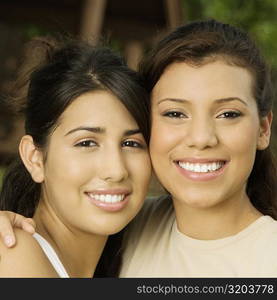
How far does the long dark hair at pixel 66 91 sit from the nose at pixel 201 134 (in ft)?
0.83

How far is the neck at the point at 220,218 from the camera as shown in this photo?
10.1ft

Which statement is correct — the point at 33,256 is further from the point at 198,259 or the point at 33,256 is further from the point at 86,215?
the point at 198,259

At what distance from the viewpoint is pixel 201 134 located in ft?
9.32

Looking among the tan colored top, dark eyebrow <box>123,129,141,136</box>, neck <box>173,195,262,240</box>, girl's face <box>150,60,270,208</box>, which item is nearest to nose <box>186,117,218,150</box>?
girl's face <box>150,60,270,208</box>

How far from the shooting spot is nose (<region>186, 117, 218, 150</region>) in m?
2.84

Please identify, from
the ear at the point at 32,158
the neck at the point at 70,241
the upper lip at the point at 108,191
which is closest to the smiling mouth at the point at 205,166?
the upper lip at the point at 108,191

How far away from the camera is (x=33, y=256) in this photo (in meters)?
2.53

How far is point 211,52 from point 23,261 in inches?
53.1

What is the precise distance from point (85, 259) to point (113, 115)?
2.65 feet

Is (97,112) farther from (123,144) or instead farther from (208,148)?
(208,148)

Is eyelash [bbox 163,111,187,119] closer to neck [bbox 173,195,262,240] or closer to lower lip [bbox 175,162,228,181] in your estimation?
lower lip [bbox 175,162,228,181]

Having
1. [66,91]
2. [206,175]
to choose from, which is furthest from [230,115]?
[66,91]

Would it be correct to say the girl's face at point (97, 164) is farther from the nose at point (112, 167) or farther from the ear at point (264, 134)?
the ear at point (264, 134)

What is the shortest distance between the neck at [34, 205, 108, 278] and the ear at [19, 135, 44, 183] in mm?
207
